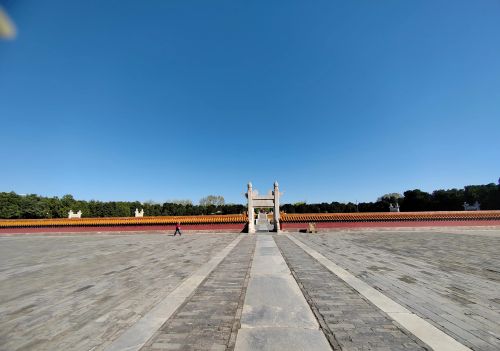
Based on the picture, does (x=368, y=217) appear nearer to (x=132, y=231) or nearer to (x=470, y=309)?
(x=470, y=309)

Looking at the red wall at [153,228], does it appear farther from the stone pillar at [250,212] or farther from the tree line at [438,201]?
the tree line at [438,201]

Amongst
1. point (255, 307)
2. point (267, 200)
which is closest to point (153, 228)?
point (267, 200)

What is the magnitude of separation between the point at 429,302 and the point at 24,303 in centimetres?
816

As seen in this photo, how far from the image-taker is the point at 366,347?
320 centimetres

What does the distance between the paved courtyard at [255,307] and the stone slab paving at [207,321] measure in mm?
16

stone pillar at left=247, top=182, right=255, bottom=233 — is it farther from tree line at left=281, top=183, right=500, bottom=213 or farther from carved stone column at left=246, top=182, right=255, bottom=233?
tree line at left=281, top=183, right=500, bottom=213

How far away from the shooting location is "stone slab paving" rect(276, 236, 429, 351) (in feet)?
10.7

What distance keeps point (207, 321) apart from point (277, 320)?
43.8 inches

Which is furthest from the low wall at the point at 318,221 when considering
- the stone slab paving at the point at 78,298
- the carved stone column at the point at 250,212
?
the stone slab paving at the point at 78,298

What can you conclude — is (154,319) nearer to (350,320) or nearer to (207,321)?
(207,321)

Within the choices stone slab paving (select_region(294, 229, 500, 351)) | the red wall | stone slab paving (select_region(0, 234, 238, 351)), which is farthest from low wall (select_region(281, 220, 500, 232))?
stone slab paving (select_region(0, 234, 238, 351))

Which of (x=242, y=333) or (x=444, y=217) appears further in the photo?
(x=444, y=217)

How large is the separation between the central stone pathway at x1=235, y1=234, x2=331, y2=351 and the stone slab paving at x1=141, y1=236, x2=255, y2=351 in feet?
0.60

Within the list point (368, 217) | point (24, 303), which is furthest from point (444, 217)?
point (24, 303)
